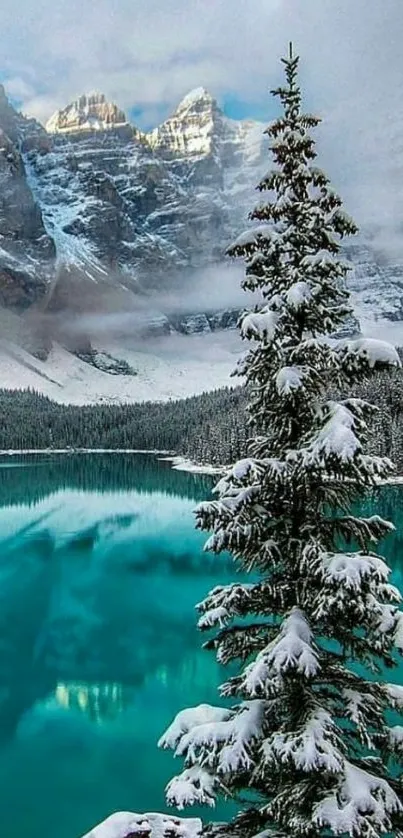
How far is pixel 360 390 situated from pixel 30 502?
65023 mm

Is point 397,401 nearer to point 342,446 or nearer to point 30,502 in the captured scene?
point 30,502

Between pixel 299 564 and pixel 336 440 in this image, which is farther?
pixel 299 564

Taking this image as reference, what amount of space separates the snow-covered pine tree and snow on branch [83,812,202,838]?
34.8 ft

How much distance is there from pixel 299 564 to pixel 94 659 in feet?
114

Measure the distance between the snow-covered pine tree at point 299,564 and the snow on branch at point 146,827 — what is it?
10613mm

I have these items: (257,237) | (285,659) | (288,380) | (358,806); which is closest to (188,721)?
(285,659)

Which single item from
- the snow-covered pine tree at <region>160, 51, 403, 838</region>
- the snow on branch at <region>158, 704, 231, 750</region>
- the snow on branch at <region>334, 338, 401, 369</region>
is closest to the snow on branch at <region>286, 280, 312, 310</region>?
the snow-covered pine tree at <region>160, 51, 403, 838</region>

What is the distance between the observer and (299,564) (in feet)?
31.8

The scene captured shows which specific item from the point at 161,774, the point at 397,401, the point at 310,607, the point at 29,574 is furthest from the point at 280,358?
the point at 397,401

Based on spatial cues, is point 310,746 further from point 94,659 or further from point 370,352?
point 94,659

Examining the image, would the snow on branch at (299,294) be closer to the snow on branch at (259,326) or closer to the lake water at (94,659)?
the snow on branch at (259,326)

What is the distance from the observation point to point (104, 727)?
32.1 m

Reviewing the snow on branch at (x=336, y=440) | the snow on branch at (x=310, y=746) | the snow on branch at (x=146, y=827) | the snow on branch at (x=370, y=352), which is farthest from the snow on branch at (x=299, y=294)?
the snow on branch at (x=146, y=827)

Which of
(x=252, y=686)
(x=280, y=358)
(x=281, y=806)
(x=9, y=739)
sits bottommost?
(x=9, y=739)
